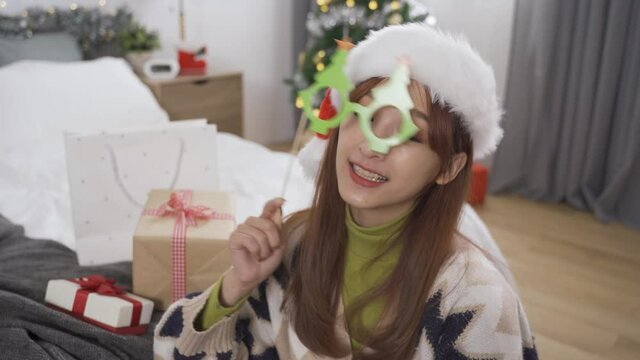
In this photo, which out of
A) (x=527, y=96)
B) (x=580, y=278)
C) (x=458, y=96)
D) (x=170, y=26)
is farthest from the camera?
(x=170, y=26)

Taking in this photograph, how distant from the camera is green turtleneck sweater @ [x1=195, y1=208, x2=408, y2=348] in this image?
1018 millimetres

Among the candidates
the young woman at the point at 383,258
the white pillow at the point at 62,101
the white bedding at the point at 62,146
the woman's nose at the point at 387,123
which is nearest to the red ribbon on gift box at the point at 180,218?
the young woman at the point at 383,258

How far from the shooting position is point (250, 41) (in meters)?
4.21

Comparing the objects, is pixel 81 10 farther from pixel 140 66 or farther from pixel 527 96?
pixel 527 96

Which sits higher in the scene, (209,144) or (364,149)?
(364,149)

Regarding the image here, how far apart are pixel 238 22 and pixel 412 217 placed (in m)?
3.35

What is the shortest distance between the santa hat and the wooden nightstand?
98.0 inches

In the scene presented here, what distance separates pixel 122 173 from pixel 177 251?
0.40m

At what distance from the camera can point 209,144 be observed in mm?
1660

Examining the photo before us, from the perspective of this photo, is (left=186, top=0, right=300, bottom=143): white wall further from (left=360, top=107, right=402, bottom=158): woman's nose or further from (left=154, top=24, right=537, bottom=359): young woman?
(left=360, top=107, right=402, bottom=158): woman's nose

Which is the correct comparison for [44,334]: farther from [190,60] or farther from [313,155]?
[190,60]

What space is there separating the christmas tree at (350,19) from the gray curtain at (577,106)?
587 mm

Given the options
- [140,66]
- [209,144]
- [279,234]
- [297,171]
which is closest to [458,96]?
[279,234]

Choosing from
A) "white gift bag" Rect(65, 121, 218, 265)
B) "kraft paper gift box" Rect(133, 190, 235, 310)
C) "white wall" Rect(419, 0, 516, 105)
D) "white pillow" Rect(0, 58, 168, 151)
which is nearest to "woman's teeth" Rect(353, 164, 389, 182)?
"kraft paper gift box" Rect(133, 190, 235, 310)
